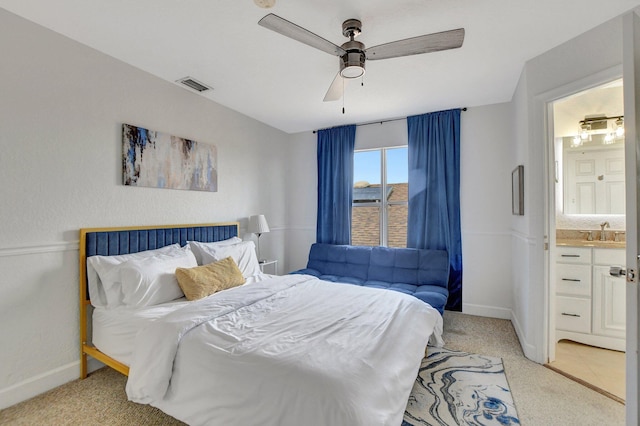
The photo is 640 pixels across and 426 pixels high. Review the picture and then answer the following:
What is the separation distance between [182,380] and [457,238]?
133 inches

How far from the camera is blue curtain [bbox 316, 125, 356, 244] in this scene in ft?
14.7

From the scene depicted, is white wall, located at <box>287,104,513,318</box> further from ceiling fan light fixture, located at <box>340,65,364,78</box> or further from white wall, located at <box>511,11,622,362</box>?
ceiling fan light fixture, located at <box>340,65,364,78</box>

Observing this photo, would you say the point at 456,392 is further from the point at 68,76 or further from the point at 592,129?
the point at 68,76

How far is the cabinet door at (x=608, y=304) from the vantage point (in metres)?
2.73

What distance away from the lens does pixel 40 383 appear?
2143mm

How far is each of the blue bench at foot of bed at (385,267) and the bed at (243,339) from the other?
37.4 inches

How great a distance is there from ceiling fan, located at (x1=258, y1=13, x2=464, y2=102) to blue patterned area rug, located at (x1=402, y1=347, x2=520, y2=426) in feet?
7.62

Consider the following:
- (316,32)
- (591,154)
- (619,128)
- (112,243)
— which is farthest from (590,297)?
(112,243)

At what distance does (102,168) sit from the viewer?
2.53 m

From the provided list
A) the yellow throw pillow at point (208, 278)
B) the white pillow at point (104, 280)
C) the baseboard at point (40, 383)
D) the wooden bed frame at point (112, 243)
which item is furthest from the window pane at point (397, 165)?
the baseboard at point (40, 383)

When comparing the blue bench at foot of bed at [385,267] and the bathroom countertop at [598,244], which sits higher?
the bathroom countertop at [598,244]

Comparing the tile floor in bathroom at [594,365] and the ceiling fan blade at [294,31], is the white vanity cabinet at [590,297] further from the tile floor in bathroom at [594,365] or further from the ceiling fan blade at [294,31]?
the ceiling fan blade at [294,31]

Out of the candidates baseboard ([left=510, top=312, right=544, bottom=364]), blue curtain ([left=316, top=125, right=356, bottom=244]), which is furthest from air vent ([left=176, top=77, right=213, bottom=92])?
baseboard ([left=510, top=312, right=544, bottom=364])

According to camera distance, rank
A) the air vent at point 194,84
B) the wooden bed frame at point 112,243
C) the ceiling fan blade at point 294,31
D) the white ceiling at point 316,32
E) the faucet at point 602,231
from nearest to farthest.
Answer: the ceiling fan blade at point 294,31
the white ceiling at point 316,32
the wooden bed frame at point 112,243
the air vent at point 194,84
the faucet at point 602,231
